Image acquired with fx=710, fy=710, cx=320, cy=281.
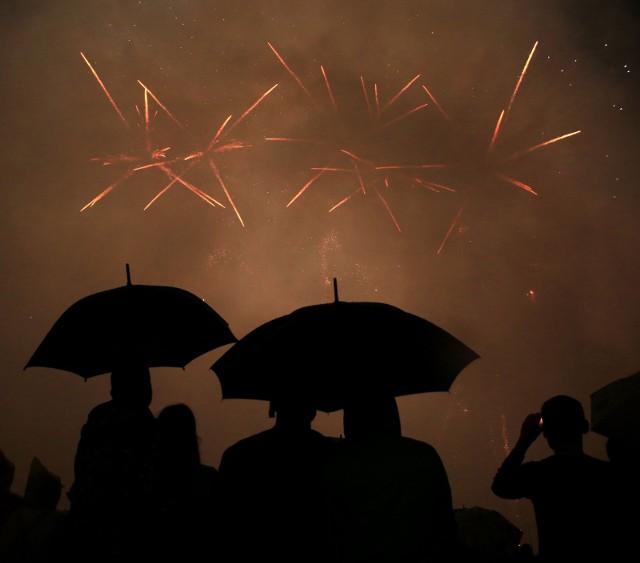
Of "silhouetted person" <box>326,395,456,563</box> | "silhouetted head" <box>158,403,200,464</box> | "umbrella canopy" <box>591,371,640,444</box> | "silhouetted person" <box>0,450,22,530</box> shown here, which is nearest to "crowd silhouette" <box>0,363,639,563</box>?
"silhouetted person" <box>326,395,456,563</box>

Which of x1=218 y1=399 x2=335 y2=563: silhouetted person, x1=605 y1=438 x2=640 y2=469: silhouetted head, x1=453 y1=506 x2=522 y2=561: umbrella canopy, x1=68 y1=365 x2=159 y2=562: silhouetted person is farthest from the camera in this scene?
x1=453 y1=506 x2=522 y2=561: umbrella canopy

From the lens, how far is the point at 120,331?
4.32m

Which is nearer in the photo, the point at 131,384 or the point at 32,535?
the point at 131,384

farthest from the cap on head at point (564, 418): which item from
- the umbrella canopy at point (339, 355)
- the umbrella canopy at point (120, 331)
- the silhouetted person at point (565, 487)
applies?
the umbrella canopy at point (120, 331)

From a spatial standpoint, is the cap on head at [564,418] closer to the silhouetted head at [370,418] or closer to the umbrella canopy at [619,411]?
the umbrella canopy at [619,411]

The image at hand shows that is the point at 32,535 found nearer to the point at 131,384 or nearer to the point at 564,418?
the point at 131,384

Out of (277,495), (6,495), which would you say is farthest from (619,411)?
(6,495)

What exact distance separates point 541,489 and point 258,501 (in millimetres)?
1164

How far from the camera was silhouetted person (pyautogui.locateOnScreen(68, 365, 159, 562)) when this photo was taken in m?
2.87

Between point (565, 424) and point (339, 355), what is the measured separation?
1.01 m

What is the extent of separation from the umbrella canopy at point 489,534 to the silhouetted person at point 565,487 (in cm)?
159

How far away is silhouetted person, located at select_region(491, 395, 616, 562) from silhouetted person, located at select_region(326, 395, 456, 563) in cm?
55

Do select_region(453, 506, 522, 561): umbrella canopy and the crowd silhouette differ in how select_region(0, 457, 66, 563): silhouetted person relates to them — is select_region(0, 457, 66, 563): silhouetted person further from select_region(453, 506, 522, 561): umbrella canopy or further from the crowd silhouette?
select_region(453, 506, 522, 561): umbrella canopy

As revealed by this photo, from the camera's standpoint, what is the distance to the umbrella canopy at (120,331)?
14.1 ft
